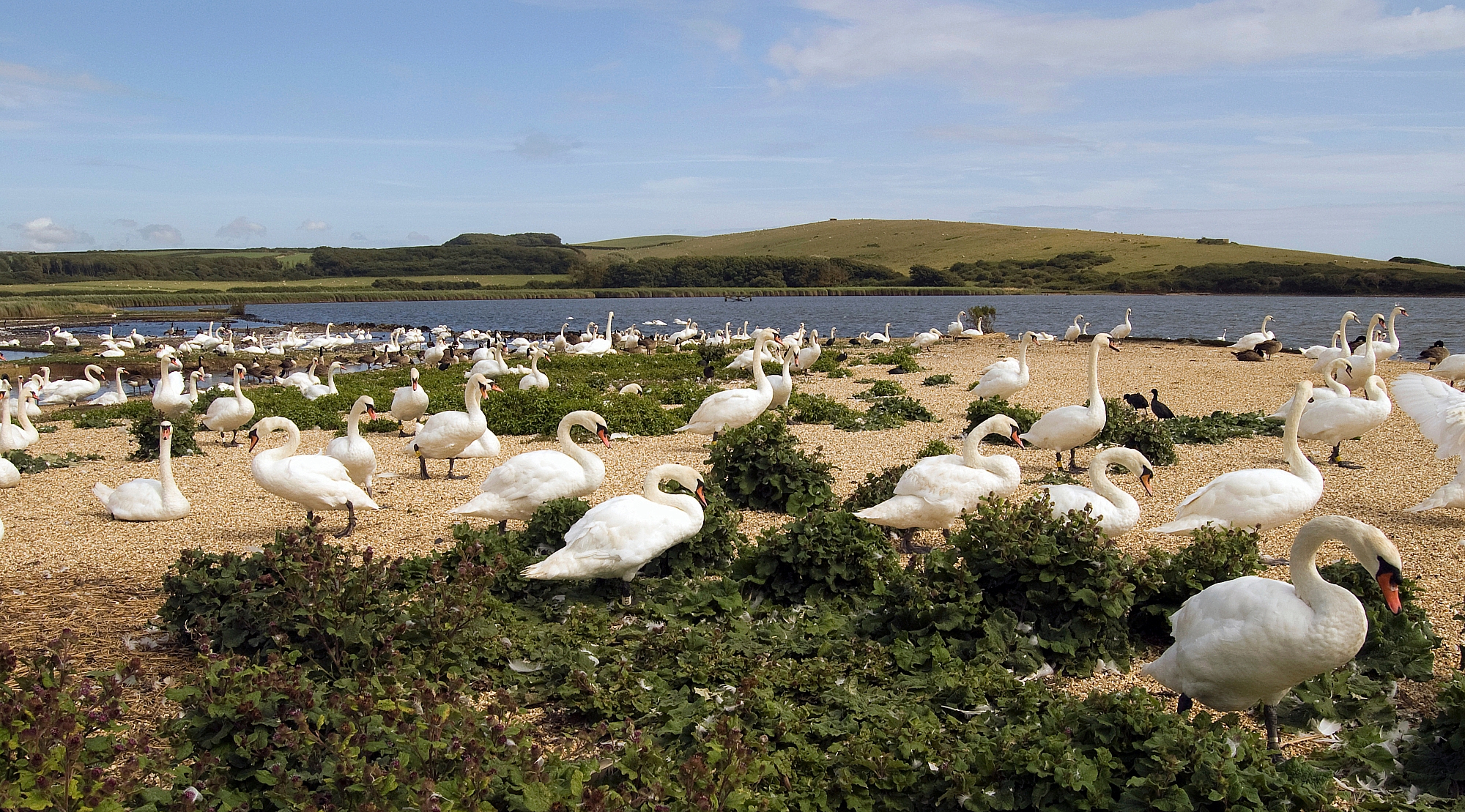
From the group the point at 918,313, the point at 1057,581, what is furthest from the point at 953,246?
the point at 1057,581

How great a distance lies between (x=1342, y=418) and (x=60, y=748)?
12.6 m

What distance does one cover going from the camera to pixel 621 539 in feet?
21.5

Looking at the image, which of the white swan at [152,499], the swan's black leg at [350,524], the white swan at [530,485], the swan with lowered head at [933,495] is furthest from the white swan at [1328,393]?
the white swan at [152,499]

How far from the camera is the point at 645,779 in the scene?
3.60 meters

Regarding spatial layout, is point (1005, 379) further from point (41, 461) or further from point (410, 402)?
point (41, 461)

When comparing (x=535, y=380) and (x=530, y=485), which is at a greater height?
(x=530, y=485)

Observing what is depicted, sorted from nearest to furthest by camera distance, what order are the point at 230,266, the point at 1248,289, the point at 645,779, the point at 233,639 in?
the point at 645,779
the point at 233,639
the point at 1248,289
the point at 230,266

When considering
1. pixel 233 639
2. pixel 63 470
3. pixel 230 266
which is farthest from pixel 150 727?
pixel 230 266

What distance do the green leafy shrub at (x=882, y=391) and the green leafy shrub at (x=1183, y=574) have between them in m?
12.1

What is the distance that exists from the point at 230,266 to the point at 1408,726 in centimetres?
15207

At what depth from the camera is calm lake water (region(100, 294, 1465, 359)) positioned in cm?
4738

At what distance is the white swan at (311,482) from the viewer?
348 inches

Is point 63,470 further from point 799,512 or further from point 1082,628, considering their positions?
point 1082,628

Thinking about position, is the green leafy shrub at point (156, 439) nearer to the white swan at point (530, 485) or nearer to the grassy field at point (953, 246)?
the white swan at point (530, 485)
